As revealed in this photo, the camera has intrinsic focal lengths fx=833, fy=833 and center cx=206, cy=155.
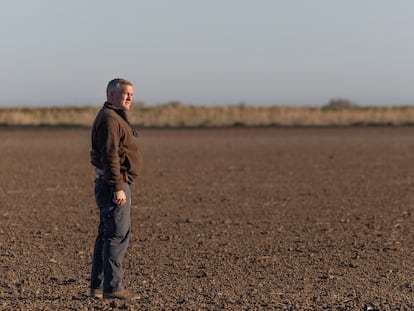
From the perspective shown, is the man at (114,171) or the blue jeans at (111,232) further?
the blue jeans at (111,232)

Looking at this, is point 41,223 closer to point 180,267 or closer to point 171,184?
point 180,267

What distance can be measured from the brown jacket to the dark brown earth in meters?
1.15

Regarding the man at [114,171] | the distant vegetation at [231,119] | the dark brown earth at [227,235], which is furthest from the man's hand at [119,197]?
the distant vegetation at [231,119]

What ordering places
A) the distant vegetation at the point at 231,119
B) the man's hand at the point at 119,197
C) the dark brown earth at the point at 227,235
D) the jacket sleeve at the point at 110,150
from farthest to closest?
the distant vegetation at the point at 231,119 → the dark brown earth at the point at 227,235 → the man's hand at the point at 119,197 → the jacket sleeve at the point at 110,150

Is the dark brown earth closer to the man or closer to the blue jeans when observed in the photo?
the blue jeans

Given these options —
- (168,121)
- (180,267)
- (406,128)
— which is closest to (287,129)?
(406,128)

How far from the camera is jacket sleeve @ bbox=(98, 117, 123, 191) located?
270 inches

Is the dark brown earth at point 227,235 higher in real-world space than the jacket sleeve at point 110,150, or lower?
lower

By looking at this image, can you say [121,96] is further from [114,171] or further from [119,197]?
[119,197]

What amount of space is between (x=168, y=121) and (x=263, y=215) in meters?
37.0

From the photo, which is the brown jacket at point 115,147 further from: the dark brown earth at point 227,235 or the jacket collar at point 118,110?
the dark brown earth at point 227,235

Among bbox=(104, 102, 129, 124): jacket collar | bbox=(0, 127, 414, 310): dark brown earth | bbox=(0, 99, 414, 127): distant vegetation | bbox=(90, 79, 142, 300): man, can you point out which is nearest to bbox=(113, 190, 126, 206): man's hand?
bbox=(90, 79, 142, 300): man

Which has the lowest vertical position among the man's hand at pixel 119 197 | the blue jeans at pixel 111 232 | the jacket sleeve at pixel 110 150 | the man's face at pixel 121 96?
the blue jeans at pixel 111 232

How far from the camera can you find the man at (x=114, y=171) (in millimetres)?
6891
